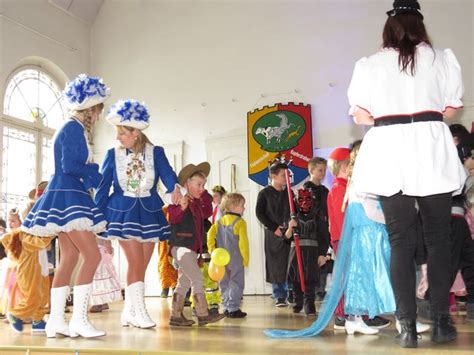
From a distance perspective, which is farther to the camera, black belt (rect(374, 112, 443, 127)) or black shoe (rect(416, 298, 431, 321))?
black shoe (rect(416, 298, 431, 321))

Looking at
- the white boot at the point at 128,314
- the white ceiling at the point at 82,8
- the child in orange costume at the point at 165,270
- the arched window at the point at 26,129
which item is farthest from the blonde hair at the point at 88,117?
the white ceiling at the point at 82,8

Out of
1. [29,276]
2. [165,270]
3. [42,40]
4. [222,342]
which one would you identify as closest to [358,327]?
[222,342]

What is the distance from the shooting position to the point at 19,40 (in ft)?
25.0

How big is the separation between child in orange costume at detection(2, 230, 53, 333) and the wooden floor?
0.13 metres

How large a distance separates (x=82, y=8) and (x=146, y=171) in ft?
20.7

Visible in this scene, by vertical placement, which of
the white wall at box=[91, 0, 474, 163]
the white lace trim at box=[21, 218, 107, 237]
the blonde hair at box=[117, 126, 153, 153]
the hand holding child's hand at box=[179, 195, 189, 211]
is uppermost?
the white wall at box=[91, 0, 474, 163]

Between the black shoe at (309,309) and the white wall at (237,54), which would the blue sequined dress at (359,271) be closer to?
the black shoe at (309,309)

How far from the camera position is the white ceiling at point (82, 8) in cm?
848

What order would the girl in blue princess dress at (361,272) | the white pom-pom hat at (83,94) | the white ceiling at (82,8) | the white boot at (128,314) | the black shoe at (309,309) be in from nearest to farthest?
the girl in blue princess dress at (361,272)
the white pom-pom hat at (83,94)
the white boot at (128,314)
the black shoe at (309,309)
the white ceiling at (82,8)

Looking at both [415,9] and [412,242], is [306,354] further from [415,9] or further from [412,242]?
[415,9]

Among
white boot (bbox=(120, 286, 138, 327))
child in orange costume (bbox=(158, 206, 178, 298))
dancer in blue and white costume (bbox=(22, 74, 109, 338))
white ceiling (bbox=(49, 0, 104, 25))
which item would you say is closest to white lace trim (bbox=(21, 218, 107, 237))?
dancer in blue and white costume (bbox=(22, 74, 109, 338))

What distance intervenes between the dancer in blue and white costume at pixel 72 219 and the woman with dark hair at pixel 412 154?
162 cm

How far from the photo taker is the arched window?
7.50 m

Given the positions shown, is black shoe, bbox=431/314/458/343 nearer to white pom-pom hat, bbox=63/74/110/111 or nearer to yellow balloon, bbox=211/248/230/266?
yellow balloon, bbox=211/248/230/266
